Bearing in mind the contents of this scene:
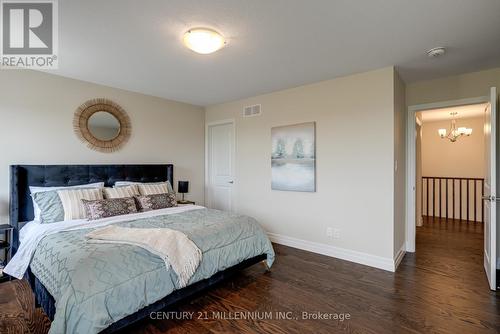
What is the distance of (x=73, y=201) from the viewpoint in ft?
9.73

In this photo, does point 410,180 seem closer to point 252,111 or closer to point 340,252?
point 340,252

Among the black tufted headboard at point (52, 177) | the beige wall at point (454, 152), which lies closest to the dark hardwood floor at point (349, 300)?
the black tufted headboard at point (52, 177)

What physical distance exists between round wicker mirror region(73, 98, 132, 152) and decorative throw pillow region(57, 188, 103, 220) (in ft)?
3.13

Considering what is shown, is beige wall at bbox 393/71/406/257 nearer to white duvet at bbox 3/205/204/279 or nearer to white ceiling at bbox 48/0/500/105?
white ceiling at bbox 48/0/500/105

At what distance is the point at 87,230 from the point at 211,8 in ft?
7.51

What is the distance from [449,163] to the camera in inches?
252

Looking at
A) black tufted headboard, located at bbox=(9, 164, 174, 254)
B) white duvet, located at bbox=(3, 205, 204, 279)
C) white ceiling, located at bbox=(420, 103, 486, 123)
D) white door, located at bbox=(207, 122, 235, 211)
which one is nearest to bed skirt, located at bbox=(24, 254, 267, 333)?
white duvet, located at bbox=(3, 205, 204, 279)

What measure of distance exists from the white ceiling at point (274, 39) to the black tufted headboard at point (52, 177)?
4.16ft

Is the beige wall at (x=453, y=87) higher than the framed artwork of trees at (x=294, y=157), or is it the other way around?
the beige wall at (x=453, y=87)

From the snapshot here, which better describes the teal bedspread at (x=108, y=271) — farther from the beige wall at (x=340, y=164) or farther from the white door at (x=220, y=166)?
the white door at (x=220, y=166)

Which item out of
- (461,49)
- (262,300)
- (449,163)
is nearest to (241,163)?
(262,300)

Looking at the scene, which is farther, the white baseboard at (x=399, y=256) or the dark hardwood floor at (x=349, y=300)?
the white baseboard at (x=399, y=256)

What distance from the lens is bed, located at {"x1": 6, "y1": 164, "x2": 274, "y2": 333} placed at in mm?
1674

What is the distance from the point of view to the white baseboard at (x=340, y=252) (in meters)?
3.20
